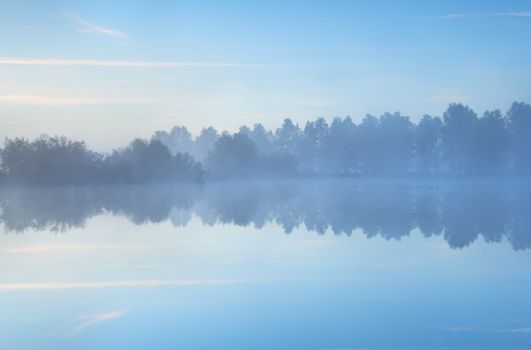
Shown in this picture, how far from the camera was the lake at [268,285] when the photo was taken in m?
5.18

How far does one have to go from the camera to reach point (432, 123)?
5047cm

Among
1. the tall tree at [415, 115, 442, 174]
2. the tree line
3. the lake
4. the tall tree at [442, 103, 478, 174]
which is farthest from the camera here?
the tall tree at [415, 115, 442, 174]

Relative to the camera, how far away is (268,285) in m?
7.05

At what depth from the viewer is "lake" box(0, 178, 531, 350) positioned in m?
5.18

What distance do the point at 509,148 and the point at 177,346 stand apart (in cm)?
4812

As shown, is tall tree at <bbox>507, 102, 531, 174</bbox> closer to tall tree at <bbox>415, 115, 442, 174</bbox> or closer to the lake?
tall tree at <bbox>415, 115, 442, 174</bbox>

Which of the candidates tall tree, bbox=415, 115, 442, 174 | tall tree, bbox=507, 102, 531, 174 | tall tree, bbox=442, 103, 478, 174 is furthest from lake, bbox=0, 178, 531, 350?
tall tree, bbox=507, 102, 531, 174

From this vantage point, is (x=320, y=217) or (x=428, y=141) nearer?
(x=320, y=217)

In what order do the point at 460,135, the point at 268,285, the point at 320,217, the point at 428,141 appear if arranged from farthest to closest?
the point at 428,141 → the point at 460,135 → the point at 320,217 → the point at 268,285

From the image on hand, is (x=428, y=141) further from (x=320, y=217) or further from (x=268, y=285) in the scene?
(x=268, y=285)

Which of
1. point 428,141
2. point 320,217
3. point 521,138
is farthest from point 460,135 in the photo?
point 320,217

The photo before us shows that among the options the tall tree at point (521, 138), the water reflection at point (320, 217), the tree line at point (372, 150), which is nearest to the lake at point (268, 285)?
the water reflection at point (320, 217)

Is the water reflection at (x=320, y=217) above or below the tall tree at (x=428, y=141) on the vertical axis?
below

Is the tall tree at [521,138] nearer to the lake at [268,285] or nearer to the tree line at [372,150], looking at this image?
the tree line at [372,150]
